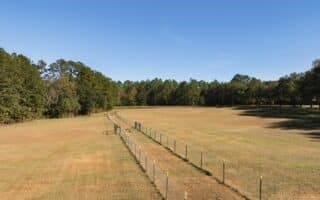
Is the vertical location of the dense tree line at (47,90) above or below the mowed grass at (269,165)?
above

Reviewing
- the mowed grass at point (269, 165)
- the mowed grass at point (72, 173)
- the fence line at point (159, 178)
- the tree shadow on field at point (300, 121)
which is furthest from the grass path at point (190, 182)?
the tree shadow on field at point (300, 121)

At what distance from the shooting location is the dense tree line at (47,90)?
4053 inches

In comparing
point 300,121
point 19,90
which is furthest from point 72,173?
point 19,90

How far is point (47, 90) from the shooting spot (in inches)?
5187

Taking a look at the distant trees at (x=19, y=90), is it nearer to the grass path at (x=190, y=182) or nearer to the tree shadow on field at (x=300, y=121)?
the tree shadow on field at (x=300, y=121)

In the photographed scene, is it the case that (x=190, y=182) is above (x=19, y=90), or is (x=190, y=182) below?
below

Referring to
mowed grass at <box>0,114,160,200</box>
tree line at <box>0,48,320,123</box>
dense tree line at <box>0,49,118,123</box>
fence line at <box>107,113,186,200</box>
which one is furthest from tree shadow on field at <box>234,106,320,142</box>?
dense tree line at <box>0,49,118,123</box>

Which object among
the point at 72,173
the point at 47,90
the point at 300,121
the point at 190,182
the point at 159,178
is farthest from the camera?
the point at 47,90

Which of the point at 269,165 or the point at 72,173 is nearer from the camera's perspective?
the point at 72,173

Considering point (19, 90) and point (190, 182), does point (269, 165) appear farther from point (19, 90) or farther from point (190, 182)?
point (19, 90)

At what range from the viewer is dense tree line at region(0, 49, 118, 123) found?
102938 millimetres

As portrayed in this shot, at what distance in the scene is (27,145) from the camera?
169 feet

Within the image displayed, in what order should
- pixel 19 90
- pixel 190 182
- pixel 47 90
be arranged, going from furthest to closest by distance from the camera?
pixel 47 90
pixel 19 90
pixel 190 182

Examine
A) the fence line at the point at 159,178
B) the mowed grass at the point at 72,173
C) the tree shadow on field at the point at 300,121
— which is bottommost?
the mowed grass at the point at 72,173
